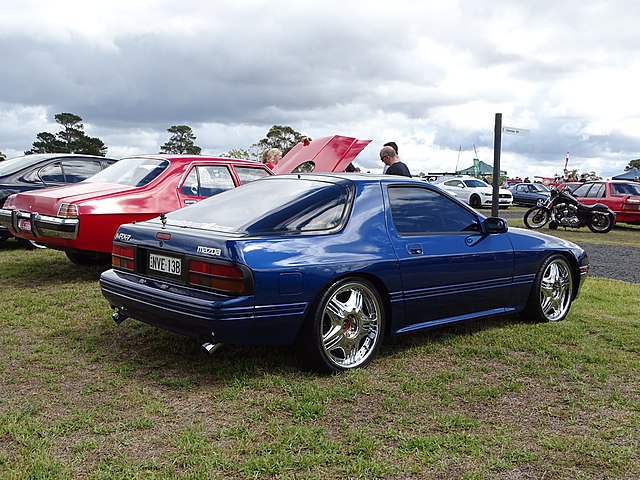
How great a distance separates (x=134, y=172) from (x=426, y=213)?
4.19 meters

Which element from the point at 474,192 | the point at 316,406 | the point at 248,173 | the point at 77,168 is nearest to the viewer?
the point at 316,406

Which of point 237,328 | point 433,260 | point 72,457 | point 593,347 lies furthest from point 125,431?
point 593,347

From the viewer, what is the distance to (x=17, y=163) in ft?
32.1

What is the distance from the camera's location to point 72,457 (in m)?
2.98

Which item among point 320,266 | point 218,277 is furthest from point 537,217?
point 218,277

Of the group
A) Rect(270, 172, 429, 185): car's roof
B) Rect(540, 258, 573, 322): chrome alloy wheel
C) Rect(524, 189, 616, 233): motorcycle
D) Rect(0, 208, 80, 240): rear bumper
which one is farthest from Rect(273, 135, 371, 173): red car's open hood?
Rect(524, 189, 616, 233): motorcycle

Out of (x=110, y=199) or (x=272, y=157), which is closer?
(x=110, y=199)

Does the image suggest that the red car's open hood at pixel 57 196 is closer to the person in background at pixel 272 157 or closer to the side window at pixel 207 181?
the side window at pixel 207 181

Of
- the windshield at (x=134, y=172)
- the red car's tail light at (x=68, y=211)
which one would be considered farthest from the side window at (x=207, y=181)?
the red car's tail light at (x=68, y=211)

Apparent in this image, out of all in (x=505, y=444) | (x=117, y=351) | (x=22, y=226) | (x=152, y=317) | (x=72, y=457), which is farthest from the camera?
(x=22, y=226)

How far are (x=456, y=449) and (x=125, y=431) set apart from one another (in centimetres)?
164

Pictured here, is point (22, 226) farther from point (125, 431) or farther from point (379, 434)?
point (379, 434)

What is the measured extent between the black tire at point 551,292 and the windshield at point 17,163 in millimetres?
7447

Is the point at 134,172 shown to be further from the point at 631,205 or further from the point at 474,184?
the point at 474,184
